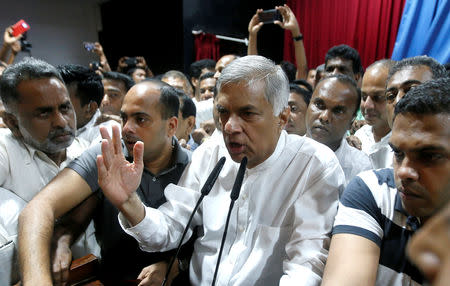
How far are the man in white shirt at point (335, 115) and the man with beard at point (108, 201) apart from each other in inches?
32.1

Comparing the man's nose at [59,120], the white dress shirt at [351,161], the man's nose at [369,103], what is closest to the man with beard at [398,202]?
the white dress shirt at [351,161]

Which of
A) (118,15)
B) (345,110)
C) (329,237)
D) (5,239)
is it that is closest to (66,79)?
(5,239)

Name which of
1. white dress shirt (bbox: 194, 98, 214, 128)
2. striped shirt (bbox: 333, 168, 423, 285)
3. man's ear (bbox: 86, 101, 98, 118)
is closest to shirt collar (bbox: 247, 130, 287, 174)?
striped shirt (bbox: 333, 168, 423, 285)

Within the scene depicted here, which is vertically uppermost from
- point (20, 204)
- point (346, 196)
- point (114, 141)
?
point (114, 141)

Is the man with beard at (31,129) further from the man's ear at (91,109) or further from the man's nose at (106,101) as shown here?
the man's nose at (106,101)

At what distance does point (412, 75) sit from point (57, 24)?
689 cm

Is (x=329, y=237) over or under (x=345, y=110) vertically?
under

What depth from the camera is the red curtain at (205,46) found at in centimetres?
555

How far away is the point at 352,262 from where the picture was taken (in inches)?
36.5

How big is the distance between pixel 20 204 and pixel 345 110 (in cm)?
175

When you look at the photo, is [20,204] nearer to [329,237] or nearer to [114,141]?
[114,141]

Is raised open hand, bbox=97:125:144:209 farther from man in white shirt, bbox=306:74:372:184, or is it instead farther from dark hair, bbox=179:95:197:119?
dark hair, bbox=179:95:197:119

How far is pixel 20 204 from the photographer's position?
139cm

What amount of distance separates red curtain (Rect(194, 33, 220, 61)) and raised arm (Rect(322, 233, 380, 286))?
4976 mm
